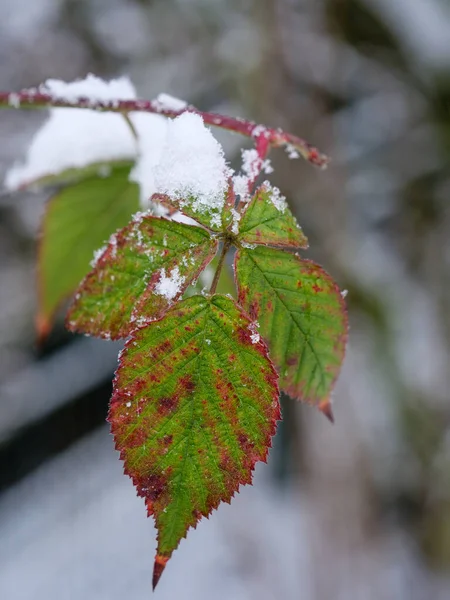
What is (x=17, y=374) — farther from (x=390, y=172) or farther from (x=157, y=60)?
(x=390, y=172)

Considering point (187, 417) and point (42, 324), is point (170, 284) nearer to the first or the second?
point (187, 417)

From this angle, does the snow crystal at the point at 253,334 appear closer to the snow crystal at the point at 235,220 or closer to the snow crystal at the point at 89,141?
the snow crystal at the point at 235,220

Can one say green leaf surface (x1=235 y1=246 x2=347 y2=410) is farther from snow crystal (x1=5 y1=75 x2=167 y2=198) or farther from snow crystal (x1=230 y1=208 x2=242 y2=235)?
snow crystal (x1=5 y1=75 x2=167 y2=198)

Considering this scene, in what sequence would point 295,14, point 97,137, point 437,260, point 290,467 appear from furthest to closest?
1. point 290,467
2. point 437,260
3. point 295,14
4. point 97,137

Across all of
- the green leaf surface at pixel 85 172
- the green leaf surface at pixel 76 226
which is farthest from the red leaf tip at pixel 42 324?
the green leaf surface at pixel 85 172

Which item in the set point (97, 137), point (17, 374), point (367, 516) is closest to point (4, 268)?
point (17, 374)

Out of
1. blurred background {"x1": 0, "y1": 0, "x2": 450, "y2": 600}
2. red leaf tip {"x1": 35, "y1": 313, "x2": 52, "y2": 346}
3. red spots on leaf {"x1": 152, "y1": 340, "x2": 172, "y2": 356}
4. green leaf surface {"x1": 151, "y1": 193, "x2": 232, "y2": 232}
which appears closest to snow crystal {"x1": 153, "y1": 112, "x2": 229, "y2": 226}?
green leaf surface {"x1": 151, "y1": 193, "x2": 232, "y2": 232}
